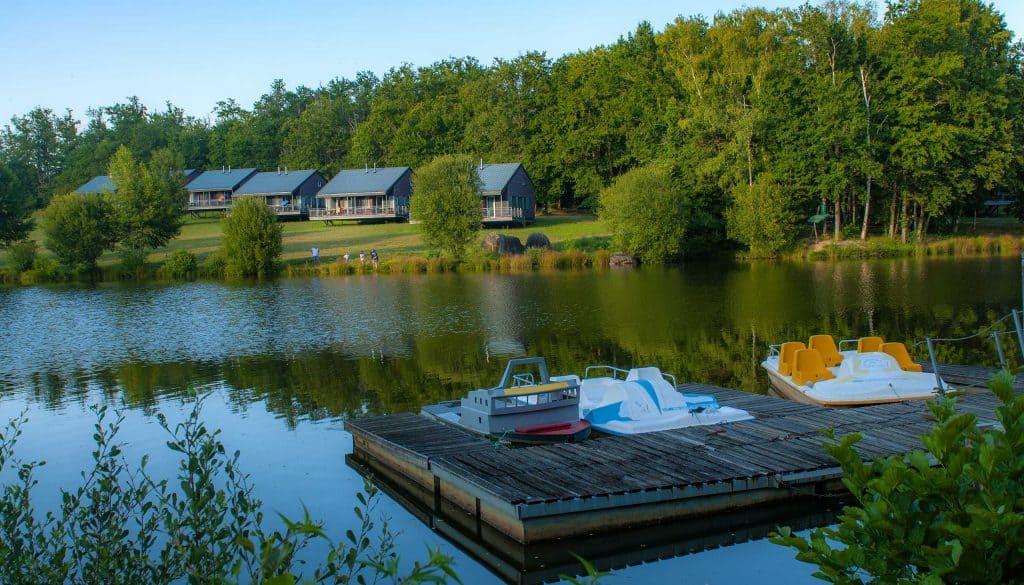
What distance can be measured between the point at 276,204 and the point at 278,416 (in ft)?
220

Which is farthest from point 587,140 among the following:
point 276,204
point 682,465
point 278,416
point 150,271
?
point 682,465

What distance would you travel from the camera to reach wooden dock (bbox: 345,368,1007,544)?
1090 centimetres

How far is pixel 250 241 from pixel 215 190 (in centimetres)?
3566

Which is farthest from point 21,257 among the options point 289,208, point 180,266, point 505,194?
point 505,194

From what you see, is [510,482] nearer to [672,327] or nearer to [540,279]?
[672,327]

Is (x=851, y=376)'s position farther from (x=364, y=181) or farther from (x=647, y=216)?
(x=364, y=181)

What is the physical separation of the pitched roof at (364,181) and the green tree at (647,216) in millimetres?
26727

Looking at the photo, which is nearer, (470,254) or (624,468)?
(624,468)

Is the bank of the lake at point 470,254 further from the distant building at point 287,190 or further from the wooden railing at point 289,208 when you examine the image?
the distant building at point 287,190

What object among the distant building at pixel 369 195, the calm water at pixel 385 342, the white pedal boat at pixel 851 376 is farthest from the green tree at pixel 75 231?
the white pedal boat at pixel 851 376

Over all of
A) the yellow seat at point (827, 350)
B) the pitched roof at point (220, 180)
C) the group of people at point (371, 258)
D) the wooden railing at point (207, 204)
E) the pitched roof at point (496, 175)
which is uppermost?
the pitched roof at point (220, 180)

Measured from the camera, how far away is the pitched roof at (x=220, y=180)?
85.8 metres

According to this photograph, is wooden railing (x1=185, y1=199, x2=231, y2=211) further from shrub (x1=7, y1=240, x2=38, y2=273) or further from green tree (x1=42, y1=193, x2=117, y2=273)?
shrub (x1=7, y1=240, x2=38, y2=273)

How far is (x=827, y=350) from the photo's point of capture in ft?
61.7
